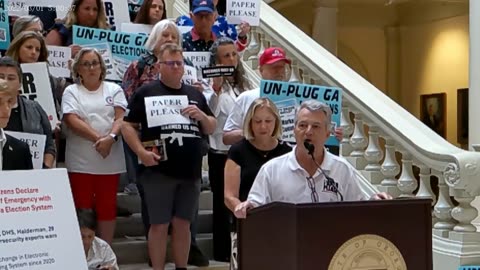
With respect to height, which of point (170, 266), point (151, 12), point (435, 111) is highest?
point (151, 12)

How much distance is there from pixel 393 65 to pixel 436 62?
1110mm

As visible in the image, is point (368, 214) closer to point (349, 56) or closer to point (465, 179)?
point (465, 179)

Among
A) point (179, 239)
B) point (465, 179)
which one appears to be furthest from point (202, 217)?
point (465, 179)

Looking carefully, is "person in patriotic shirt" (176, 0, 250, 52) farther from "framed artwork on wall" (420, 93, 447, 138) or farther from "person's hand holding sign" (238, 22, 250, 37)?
"framed artwork on wall" (420, 93, 447, 138)

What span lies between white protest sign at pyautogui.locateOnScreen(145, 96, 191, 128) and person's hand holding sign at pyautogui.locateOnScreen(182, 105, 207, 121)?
22 millimetres

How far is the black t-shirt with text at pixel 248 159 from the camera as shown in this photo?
3555 mm

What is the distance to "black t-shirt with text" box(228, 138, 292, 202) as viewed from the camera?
3555 millimetres

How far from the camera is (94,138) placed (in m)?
4.45

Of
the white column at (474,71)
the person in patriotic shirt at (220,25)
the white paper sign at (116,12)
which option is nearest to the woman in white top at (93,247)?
the person in patriotic shirt at (220,25)

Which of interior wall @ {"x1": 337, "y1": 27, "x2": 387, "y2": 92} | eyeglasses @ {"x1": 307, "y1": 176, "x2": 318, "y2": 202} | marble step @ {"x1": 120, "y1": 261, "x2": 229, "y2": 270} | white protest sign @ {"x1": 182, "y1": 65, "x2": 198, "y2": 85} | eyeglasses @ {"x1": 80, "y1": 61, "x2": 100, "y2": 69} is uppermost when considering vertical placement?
interior wall @ {"x1": 337, "y1": 27, "x2": 387, "y2": 92}

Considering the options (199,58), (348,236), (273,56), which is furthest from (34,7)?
(348,236)

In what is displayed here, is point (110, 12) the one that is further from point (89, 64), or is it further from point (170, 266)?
point (170, 266)

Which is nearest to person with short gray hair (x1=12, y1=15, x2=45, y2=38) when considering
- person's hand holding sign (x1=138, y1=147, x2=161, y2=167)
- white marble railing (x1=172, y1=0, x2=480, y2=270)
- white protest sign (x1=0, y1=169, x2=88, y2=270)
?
person's hand holding sign (x1=138, y1=147, x2=161, y2=167)

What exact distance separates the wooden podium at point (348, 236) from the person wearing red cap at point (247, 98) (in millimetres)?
2242
